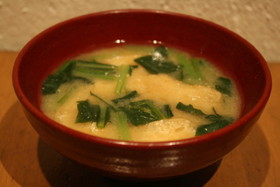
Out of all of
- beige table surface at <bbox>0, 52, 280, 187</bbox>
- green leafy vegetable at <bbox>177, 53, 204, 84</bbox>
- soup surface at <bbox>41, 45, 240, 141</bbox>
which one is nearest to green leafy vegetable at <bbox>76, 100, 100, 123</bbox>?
soup surface at <bbox>41, 45, 240, 141</bbox>

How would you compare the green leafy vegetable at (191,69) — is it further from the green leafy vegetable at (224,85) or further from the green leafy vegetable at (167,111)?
the green leafy vegetable at (167,111)

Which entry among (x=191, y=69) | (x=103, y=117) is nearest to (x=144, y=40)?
(x=191, y=69)

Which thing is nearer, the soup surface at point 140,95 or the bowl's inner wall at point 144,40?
the soup surface at point 140,95

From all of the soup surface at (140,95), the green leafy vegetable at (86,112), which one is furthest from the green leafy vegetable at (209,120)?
the green leafy vegetable at (86,112)

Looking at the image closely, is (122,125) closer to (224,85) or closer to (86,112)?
(86,112)

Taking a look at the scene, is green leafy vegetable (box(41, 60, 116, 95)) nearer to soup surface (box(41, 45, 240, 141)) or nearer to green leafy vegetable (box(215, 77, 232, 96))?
soup surface (box(41, 45, 240, 141))

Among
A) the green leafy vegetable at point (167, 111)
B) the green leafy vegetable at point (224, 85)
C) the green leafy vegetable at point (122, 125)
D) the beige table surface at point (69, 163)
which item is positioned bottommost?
the beige table surface at point (69, 163)

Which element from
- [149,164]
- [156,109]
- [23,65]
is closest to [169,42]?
[156,109]
